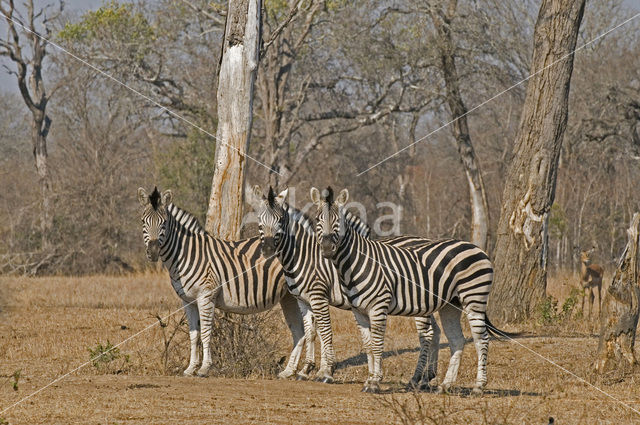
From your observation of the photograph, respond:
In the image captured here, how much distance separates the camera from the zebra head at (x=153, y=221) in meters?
9.90

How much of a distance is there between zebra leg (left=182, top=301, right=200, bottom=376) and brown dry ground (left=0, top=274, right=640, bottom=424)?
262mm

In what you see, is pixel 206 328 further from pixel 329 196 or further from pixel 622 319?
pixel 622 319

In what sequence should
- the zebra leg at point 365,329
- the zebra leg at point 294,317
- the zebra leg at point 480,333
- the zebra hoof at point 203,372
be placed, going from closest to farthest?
the zebra leg at point 365,329
the zebra leg at point 480,333
the zebra hoof at point 203,372
the zebra leg at point 294,317

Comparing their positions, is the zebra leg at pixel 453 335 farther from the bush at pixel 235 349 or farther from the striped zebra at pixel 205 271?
the bush at pixel 235 349

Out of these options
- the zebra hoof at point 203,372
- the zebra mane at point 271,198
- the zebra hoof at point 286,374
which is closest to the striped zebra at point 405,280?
the zebra mane at point 271,198

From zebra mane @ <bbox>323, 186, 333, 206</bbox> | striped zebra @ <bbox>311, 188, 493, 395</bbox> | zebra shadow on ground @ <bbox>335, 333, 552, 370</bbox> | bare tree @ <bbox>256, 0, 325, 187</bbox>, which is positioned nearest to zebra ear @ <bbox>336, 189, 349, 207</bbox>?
striped zebra @ <bbox>311, 188, 493, 395</bbox>

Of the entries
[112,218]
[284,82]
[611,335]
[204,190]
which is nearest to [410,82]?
[284,82]

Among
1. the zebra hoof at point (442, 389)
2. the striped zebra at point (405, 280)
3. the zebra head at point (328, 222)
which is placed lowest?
the zebra hoof at point (442, 389)

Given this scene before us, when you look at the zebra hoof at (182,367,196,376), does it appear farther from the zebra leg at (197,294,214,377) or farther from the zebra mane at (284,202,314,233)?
the zebra mane at (284,202,314,233)

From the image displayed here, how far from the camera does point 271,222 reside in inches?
379

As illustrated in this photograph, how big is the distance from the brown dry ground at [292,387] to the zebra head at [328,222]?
1.44 meters

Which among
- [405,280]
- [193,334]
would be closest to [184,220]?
[193,334]

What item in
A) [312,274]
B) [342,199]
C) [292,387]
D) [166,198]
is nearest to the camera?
[292,387]

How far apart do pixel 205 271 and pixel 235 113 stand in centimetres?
247
